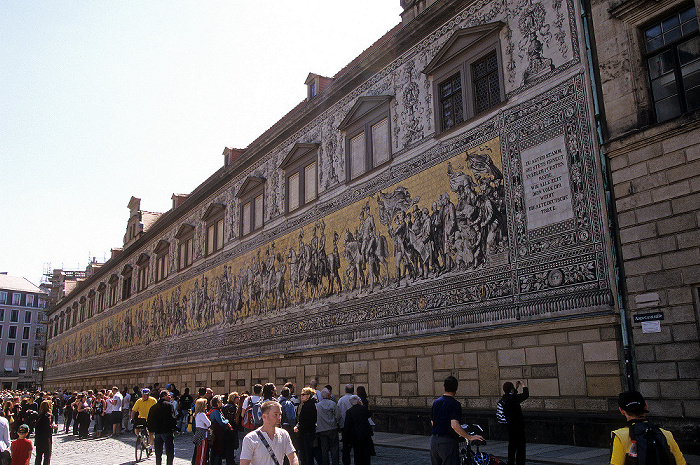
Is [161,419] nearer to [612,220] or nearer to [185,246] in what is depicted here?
[612,220]

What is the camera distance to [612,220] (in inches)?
392

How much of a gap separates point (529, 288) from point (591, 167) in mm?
2414

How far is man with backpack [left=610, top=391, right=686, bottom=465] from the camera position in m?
3.40

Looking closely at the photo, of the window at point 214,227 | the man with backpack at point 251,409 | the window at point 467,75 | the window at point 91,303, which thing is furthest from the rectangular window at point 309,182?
the window at point 91,303

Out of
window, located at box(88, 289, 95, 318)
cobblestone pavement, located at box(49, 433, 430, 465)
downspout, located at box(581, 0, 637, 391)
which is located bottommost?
cobblestone pavement, located at box(49, 433, 430, 465)

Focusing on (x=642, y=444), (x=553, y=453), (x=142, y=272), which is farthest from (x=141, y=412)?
(x=142, y=272)

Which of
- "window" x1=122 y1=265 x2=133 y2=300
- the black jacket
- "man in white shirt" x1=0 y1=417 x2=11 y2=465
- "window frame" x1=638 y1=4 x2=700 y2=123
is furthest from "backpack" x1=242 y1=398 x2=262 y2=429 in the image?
"window" x1=122 y1=265 x2=133 y2=300

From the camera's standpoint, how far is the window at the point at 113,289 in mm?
39875

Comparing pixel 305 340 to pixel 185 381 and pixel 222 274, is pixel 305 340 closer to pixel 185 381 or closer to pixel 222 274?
pixel 222 274

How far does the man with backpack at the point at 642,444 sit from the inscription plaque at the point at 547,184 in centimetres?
749

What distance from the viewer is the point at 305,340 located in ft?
58.6

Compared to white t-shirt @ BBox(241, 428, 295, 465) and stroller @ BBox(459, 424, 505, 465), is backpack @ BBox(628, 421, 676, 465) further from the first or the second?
stroller @ BBox(459, 424, 505, 465)

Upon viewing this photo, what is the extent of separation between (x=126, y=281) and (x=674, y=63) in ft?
114

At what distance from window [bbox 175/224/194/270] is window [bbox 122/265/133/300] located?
9.29 meters
